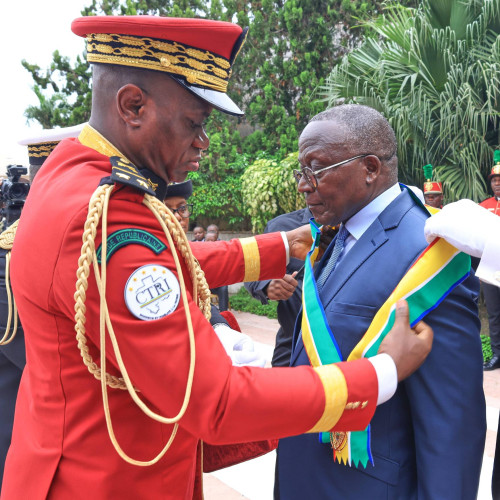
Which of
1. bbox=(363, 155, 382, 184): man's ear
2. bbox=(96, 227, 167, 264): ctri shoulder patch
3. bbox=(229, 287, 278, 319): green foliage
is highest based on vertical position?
bbox=(363, 155, 382, 184): man's ear

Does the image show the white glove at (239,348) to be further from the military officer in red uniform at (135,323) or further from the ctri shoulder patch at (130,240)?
the ctri shoulder patch at (130,240)

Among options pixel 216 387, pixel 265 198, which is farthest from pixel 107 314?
pixel 265 198

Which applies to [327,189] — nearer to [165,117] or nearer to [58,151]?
[165,117]

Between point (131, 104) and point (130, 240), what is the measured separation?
16.8 inches

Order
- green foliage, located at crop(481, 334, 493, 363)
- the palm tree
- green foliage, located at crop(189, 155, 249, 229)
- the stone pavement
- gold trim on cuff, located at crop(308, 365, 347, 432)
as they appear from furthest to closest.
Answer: green foliage, located at crop(189, 155, 249, 229), the palm tree, green foliage, located at crop(481, 334, 493, 363), the stone pavement, gold trim on cuff, located at crop(308, 365, 347, 432)

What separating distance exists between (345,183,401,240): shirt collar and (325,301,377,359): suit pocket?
0.31m

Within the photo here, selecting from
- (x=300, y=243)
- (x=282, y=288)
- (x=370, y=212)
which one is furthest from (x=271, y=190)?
(x=370, y=212)

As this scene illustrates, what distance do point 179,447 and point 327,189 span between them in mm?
970

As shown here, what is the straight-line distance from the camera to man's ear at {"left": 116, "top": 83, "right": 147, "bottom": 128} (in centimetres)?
155

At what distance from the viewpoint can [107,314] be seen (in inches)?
52.4

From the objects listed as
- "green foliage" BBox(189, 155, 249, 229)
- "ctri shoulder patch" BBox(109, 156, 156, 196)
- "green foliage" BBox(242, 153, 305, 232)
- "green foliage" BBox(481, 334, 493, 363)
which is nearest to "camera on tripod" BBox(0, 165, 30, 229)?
"ctri shoulder patch" BBox(109, 156, 156, 196)

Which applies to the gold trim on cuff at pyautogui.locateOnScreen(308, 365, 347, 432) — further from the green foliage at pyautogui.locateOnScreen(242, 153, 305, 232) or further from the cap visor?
the green foliage at pyautogui.locateOnScreen(242, 153, 305, 232)

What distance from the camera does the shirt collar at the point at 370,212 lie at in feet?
6.44

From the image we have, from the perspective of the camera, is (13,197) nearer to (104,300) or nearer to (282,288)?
(282,288)
